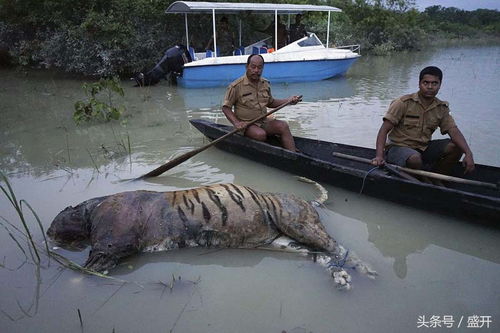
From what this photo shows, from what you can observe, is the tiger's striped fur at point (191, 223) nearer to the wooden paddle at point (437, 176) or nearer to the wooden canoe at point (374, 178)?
the wooden canoe at point (374, 178)

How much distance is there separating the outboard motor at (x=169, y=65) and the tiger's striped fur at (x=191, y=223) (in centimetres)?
864

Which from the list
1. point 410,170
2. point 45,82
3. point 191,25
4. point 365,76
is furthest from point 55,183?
point 365,76

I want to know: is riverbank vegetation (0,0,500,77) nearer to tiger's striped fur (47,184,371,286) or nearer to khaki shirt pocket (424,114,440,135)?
tiger's striped fur (47,184,371,286)

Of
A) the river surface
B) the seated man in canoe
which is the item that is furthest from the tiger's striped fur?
the seated man in canoe

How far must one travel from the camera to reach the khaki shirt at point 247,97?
5.58m

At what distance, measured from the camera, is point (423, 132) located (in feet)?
14.6

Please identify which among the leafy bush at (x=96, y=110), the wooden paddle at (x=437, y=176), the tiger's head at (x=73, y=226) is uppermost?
the leafy bush at (x=96, y=110)

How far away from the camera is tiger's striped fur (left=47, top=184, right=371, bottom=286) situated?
326cm

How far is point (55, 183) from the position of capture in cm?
504

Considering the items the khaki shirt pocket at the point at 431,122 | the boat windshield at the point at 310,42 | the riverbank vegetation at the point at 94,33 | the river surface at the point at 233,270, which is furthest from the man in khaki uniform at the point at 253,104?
the riverbank vegetation at the point at 94,33

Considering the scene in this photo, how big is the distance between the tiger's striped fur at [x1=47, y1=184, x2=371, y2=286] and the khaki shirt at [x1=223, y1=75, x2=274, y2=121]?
2.38 metres

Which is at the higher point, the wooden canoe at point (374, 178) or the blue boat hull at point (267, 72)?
the blue boat hull at point (267, 72)

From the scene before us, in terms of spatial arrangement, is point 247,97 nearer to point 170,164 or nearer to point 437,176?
point 170,164

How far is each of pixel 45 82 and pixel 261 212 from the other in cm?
1191
